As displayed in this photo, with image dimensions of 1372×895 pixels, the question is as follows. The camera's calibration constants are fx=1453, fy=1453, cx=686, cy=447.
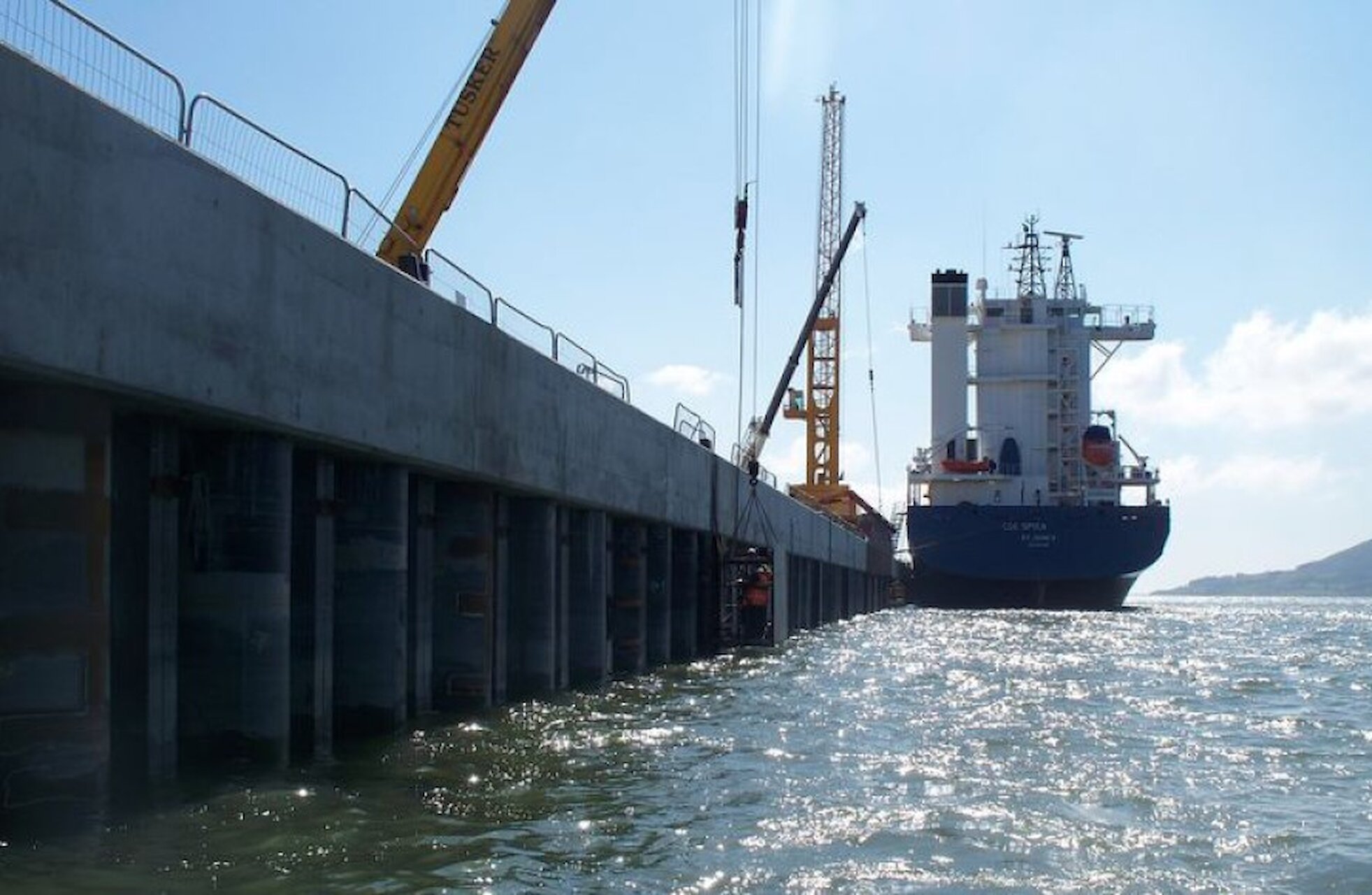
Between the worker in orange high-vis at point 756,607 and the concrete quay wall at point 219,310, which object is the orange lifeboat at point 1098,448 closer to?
the worker in orange high-vis at point 756,607

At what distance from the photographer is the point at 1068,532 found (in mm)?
70375

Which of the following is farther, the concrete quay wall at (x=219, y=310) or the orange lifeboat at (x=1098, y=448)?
the orange lifeboat at (x=1098, y=448)

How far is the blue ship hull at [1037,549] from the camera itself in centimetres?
7038

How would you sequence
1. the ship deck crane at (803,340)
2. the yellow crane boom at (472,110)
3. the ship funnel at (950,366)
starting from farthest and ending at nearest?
the ship funnel at (950,366)
the ship deck crane at (803,340)
the yellow crane boom at (472,110)

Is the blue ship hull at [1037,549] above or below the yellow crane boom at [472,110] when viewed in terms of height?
below

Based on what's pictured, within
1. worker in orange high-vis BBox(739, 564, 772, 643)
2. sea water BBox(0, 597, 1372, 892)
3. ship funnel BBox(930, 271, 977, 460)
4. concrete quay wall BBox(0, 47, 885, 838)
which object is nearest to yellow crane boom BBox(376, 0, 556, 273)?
concrete quay wall BBox(0, 47, 885, 838)

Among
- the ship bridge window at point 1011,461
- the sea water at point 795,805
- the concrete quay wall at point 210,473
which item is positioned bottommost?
the sea water at point 795,805

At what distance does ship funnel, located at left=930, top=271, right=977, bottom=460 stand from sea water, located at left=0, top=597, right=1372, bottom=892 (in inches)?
2134

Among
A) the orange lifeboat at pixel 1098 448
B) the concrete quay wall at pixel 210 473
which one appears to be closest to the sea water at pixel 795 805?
the concrete quay wall at pixel 210 473

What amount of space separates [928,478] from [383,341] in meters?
62.8

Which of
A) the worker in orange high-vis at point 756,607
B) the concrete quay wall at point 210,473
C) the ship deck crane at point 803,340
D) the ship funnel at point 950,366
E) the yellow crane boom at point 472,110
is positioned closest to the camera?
the concrete quay wall at point 210,473

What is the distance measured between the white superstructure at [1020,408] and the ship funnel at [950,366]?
37 mm

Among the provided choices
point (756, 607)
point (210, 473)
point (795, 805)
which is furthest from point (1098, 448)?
point (210, 473)

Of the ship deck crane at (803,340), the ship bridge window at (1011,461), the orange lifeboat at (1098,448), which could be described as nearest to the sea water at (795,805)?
the ship deck crane at (803,340)
